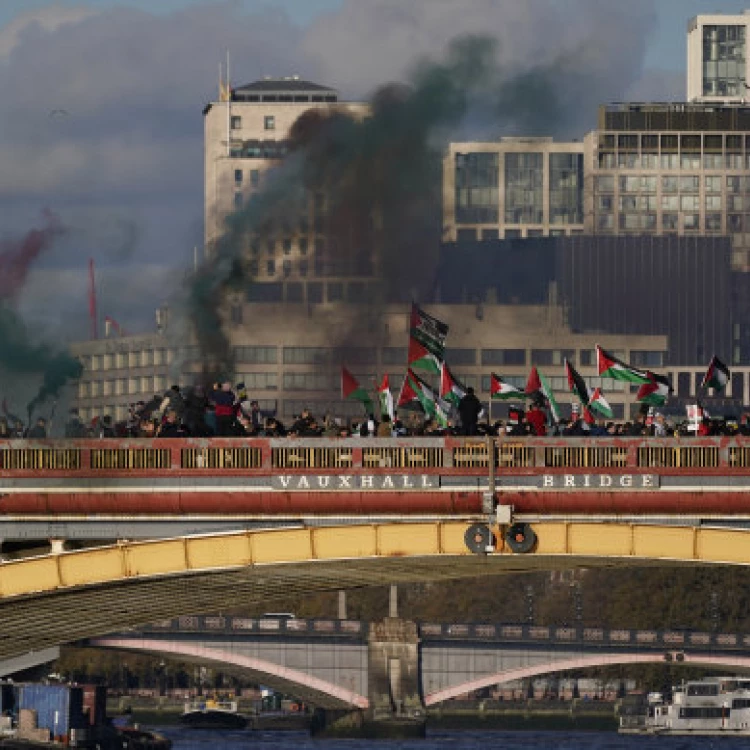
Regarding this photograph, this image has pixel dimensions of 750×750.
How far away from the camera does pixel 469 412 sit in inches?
3327

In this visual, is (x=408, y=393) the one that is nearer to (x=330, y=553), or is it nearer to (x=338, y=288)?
(x=330, y=553)

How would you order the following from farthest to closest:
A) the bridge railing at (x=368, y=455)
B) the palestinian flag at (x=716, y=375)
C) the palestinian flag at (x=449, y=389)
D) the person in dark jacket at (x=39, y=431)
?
1. the palestinian flag at (x=716, y=375)
2. the palestinian flag at (x=449, y=389)
3. the person in dark jacket at (x=39, y=431)
4. the bridge railing at (x=368, y=455)

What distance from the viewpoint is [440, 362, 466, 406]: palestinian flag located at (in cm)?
9206

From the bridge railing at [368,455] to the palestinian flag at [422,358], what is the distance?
8.95 metres

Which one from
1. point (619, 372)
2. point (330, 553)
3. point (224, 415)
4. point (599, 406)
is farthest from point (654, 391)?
point (330, 553)

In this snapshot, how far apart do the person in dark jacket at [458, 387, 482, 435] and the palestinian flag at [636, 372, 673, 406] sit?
8666mm

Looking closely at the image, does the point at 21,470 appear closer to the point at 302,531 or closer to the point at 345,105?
the point at 302,531

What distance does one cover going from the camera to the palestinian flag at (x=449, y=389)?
92062mm

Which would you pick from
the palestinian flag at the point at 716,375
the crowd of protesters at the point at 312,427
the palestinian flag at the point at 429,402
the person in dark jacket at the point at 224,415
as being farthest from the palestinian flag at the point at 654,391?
the person in dark jacket at the point at 224,415

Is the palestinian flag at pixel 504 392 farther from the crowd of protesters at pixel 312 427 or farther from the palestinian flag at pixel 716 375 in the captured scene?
the palestinian flag at pixel 716 375

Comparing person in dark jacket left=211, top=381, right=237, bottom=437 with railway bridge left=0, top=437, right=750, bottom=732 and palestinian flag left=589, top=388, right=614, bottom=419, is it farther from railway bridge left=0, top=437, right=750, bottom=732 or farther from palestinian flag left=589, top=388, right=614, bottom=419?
palestinian flag left=589, top=388, right=614, bottom=419

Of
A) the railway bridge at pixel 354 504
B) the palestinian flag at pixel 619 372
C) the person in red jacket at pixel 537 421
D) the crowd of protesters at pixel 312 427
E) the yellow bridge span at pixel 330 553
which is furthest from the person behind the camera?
the palestinian flag at pixel 619 372

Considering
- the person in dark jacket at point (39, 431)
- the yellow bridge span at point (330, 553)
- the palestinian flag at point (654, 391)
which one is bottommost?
the yellow bridge span at point (330, 553)

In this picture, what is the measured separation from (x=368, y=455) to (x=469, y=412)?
304 cm
